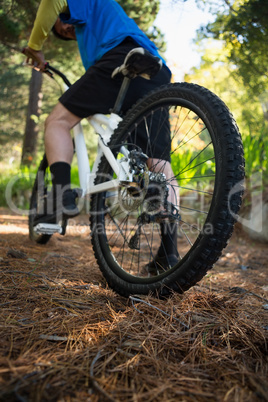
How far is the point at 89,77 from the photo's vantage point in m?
1.67

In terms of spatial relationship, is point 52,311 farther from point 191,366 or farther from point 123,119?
point 123,119

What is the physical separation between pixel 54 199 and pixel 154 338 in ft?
3.95

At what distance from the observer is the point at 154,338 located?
86 cm

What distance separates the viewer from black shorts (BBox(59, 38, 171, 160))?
1680mm

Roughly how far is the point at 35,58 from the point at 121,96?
793mm

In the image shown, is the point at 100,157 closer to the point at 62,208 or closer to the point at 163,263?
the point at 62,208

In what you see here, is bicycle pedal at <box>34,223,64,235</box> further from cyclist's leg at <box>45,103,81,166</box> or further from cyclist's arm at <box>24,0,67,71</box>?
cyclist's arm at <box>24,0,67,71</box>

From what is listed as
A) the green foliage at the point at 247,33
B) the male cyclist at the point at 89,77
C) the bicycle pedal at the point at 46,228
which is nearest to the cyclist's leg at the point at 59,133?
the male cyclist at the point at 89,77

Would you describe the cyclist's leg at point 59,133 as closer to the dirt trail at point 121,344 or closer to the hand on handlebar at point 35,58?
the hand on handlebar at point 35,58

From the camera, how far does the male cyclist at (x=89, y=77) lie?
1.68 metres

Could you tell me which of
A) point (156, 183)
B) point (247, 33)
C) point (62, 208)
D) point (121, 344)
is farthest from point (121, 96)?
point (121, 344)

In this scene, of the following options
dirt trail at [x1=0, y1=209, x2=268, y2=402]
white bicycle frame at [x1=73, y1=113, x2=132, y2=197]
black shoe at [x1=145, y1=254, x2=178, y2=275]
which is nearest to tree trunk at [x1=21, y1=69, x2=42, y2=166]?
white bicycle frame at [x1=73, y1=113, x2=132, y2=197]

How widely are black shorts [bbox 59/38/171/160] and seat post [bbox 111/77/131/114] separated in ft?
0.25

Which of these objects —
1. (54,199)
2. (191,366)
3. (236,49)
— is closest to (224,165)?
(191,366)
